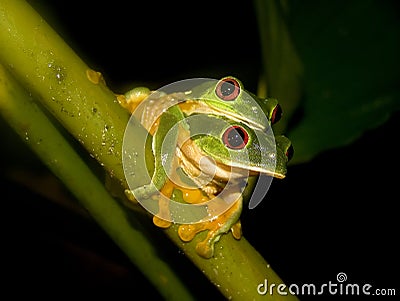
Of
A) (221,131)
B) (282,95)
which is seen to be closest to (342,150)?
(282,95)

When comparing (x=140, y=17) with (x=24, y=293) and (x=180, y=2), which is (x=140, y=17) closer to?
(x=180, y=2)

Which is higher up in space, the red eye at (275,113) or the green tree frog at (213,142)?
the green tree frog at (213,142)

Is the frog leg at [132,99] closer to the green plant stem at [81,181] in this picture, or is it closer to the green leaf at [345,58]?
the green plant stem at [81,181]

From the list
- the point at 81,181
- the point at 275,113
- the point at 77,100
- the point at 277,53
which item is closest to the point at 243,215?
the point at 277,53

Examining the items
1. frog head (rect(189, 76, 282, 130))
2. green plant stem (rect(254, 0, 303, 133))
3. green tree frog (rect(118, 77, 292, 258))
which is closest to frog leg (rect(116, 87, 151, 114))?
green tree frog (rect(118, 77, 292, 258))

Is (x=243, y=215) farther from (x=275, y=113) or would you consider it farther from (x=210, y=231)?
(x=210, y=231)

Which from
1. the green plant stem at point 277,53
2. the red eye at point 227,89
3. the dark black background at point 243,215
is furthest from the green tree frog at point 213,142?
the dark black background at point 243,215
